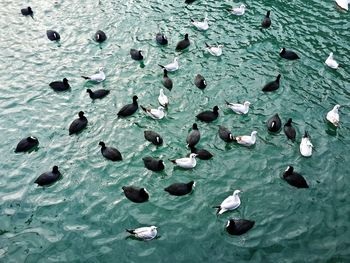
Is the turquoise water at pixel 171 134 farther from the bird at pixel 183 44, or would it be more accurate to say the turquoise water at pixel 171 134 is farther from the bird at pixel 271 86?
the bird at pixel 183 44

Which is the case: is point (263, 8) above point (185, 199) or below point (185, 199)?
above

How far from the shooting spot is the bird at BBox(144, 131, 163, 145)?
17.7m

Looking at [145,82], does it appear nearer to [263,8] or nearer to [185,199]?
[185,199]

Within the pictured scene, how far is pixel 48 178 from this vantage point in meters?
16.3

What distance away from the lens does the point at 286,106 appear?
20078mm

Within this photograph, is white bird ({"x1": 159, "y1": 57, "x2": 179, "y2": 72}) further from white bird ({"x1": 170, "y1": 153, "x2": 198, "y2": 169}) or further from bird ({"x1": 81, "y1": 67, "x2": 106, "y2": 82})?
white bird ({"x1": 170, "y1": 153, "x2": 198, "y2": 169})

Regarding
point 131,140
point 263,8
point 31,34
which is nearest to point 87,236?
point 131,140

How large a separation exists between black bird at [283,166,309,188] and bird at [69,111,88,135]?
8976 mm

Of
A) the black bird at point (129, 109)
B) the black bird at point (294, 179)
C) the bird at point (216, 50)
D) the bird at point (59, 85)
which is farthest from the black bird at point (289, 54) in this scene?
the bird at point (59, 85)

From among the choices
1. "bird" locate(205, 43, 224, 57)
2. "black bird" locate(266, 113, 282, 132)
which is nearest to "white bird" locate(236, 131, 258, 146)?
"black bird" locate(266, 113, 282, 132)

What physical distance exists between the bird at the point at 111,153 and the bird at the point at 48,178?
2057mm

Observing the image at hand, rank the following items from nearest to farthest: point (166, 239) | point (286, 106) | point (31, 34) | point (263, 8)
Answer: point (166, 239), point (286, 106), point (31, 34), point (263, 8)

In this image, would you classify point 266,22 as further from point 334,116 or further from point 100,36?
point 100,36

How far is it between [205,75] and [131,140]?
19.4 feet
